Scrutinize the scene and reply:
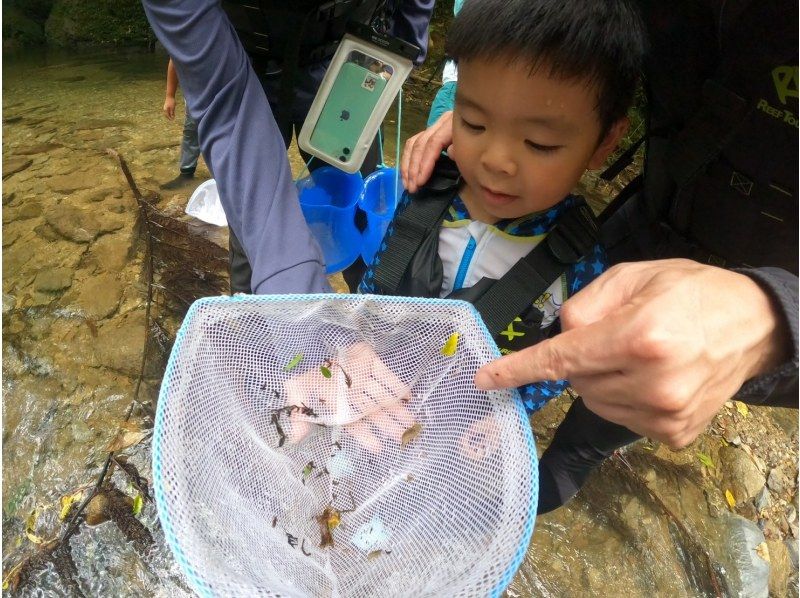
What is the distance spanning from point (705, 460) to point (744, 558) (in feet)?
1.09

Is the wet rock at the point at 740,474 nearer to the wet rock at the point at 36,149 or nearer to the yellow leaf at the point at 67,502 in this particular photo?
the yellow leaf at the point at 67,502

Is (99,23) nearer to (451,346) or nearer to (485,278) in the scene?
(485,278)

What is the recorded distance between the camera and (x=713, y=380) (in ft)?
1.72

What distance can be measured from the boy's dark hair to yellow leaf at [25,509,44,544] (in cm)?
176

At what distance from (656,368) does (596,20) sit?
60 centimetres

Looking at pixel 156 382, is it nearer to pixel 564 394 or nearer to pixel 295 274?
pixel 295 274

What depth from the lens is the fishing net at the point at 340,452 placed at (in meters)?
0.66

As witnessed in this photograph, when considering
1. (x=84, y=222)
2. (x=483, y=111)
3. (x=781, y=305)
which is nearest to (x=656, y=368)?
(x=781, y=305)

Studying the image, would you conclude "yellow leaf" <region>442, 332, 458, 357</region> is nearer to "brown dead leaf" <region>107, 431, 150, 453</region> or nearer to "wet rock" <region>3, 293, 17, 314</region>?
"brown dead leaf" <region>107, 431, 150, 453</region>

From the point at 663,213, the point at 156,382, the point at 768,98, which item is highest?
the point at 768,98

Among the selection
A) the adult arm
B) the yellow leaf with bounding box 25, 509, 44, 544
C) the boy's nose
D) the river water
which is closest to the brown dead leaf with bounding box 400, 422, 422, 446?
the adult arm

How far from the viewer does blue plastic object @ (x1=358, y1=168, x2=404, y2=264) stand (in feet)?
5.11

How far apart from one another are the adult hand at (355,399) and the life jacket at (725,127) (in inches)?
24.5

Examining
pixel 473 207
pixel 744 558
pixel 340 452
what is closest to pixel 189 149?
pixel 473 207
